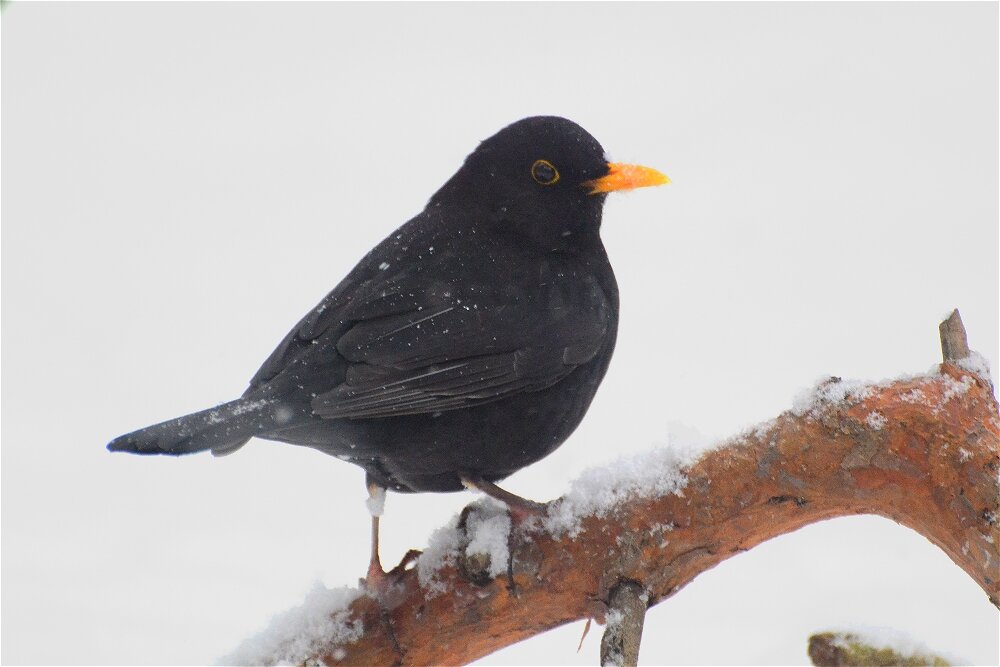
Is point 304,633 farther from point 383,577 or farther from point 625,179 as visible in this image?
point 625,179

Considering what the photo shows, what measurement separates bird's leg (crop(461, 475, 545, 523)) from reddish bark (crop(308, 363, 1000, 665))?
81mm

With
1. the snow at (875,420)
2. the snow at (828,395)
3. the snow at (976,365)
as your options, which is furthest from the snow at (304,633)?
the snow at (976,365)

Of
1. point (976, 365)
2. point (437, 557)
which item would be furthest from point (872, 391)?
point (437, 557)

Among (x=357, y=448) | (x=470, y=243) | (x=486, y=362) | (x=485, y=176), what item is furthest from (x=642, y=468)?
(x=485, y=176)

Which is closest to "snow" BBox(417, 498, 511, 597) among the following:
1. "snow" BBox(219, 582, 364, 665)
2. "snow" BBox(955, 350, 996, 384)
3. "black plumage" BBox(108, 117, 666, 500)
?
"black plumage" BBox(108, 117, 666, 500)

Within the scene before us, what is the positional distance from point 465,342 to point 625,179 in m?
1.21

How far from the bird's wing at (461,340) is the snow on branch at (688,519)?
514 millimetres

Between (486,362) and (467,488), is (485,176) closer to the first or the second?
(486,362)

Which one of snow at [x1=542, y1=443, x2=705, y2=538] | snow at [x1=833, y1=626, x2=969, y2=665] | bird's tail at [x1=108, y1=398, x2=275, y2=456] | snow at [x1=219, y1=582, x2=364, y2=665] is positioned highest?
bird's tail at [x1=108, y1=398, x2=275, y2=456]

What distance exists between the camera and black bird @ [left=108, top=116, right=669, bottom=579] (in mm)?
3541

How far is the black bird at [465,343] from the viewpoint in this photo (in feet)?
11.6

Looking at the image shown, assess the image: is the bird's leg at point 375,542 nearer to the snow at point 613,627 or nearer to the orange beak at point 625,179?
the snow at point 613,627

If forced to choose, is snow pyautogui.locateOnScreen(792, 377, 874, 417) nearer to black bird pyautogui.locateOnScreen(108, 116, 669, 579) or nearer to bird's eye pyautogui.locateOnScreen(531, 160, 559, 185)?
black bird pyautogui.locateOnScreen(108, 116, 669, 579)

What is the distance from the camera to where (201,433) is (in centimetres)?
318
